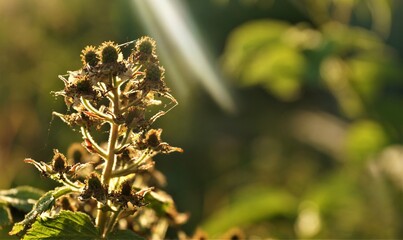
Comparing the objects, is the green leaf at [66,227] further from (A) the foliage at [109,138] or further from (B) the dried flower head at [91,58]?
(B) the dried flower head at [91,58]

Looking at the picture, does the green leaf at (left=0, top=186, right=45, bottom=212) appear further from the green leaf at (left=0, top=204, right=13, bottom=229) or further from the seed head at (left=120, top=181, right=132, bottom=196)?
the seed head at (left=120, top=181, right=132, bottom=196)

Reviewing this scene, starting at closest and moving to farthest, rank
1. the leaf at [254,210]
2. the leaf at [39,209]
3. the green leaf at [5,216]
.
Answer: the leaf at [39,209] → the green leaf at [5,216] → the leaf at [254,210]

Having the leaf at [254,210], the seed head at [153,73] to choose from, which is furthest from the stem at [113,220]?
the leaf at [254,210]

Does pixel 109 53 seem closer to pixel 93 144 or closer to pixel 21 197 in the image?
pixel 93 144

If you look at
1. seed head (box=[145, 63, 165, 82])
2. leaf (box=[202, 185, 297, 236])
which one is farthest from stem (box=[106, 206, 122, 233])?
leaf (box=[202, 185, 297, 236])

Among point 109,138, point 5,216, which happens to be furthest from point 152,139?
point 5,216

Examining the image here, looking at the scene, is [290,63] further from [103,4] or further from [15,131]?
[103,4]

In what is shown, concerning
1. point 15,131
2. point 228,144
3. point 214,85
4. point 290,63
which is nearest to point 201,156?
point 228,144
